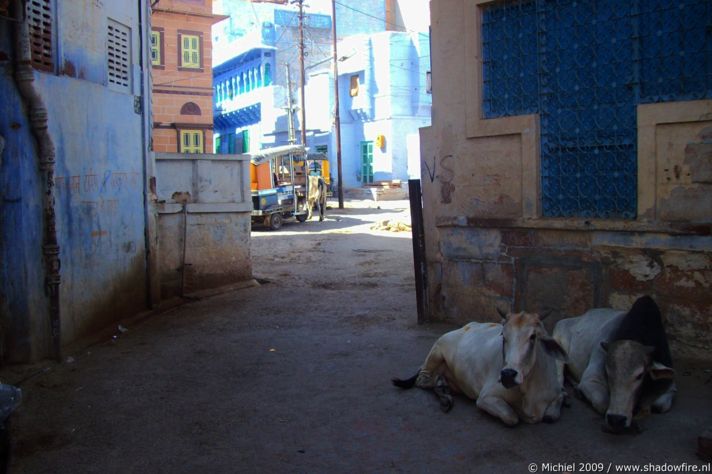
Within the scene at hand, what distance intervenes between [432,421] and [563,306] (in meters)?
2.35

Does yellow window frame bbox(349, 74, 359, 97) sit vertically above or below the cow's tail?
above

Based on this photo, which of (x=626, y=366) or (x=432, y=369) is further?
(x=432, y=369)

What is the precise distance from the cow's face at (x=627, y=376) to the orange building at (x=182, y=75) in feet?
85.9

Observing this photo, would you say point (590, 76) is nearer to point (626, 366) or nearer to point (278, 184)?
point (626, 366)

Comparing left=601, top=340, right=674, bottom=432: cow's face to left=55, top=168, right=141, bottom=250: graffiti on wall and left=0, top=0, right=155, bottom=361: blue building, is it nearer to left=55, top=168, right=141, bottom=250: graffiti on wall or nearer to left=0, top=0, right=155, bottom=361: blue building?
left=0, top=0, right=155, bottom=361: blue building

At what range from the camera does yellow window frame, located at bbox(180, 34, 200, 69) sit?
29.0 m

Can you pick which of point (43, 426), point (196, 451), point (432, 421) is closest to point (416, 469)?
point (432, 421)

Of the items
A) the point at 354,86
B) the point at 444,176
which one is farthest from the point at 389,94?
the point at 444,176

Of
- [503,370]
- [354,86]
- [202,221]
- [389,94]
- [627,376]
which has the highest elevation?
[354,86]

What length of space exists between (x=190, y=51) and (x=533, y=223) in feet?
82.5

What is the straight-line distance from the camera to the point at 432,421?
502cm

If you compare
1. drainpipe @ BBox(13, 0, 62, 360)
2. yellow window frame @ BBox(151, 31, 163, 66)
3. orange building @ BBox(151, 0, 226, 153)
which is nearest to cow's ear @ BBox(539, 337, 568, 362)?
drainpipe @ BBox(13, 0, 62, 360)

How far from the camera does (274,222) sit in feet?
77.1

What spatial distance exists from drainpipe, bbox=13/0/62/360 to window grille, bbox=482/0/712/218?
4.40 meters
